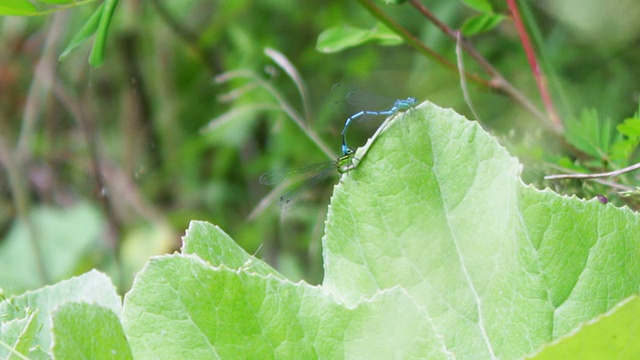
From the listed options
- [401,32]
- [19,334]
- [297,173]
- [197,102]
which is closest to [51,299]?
[19,334]

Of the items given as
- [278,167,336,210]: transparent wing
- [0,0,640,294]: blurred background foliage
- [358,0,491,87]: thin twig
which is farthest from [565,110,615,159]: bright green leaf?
[0,0,640,294]: blurred background foliage

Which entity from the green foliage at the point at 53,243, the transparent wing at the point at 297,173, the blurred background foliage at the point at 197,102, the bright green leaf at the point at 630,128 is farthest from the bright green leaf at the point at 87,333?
the green foliage at the point at 53,243

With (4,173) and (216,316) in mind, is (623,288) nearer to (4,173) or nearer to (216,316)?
(216,316)

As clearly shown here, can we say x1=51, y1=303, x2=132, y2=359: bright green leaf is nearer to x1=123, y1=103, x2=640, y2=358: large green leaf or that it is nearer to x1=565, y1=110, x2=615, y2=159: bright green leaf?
x1=123, y1=103, x2=640, y2=358: large green leaf

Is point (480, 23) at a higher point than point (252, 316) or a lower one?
higher

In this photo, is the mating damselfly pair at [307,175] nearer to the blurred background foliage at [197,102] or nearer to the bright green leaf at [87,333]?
the bright green leaf at [87,333]

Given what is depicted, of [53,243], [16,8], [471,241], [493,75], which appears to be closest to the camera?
[471,241]

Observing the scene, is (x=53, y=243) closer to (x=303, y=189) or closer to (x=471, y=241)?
(x=303, y=189)

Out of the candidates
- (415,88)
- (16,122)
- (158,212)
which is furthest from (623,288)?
(16,122)
